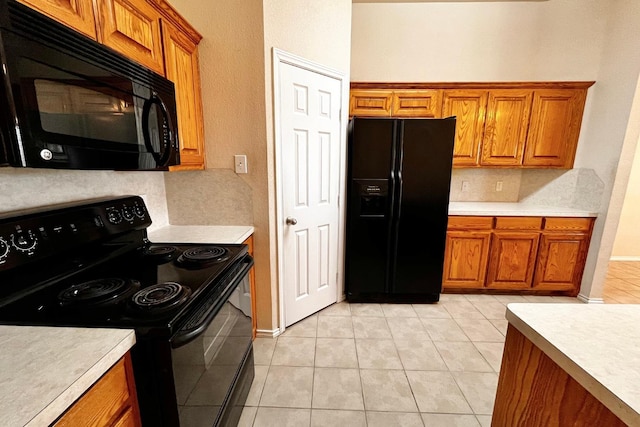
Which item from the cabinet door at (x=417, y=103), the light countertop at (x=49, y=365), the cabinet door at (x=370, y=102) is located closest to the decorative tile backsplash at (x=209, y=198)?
the light countertop at (x=49, y=365)

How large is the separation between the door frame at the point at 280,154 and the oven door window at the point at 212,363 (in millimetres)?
550

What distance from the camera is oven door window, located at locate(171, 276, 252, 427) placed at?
2.77ft

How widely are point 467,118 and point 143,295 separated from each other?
305 centimetres

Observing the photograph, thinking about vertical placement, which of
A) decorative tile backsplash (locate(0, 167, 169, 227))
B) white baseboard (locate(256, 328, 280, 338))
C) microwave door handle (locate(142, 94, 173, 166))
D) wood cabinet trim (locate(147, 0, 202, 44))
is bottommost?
white baseboard (locate(256, 328, 280, 338))

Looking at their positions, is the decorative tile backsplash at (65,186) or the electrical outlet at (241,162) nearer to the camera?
the decorative tile backsplash at (65,186)

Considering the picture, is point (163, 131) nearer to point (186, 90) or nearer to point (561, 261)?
point (186, 90)

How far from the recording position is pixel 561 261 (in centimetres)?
265

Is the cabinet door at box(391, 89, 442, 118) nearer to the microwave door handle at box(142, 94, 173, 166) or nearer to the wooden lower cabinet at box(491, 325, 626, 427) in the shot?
the microwave door handle at box(142, 94, 173, 166)

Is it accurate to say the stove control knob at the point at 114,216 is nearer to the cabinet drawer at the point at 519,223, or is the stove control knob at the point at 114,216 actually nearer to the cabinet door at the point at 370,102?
the cabinet door at the point at 370,102

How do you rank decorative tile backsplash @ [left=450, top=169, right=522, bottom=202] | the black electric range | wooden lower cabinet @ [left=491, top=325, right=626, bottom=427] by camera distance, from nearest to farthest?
wooden lower cabinet @ [left=491, top=325, right=626, bottom=427] → the black electric range → decorative tile backsplash @ [left=450, top=169, right=522, bottom=202]

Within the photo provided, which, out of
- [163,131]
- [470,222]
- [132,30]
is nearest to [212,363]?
[163,131]

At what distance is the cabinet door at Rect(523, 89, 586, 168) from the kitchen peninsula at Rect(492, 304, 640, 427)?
2488 millimetres

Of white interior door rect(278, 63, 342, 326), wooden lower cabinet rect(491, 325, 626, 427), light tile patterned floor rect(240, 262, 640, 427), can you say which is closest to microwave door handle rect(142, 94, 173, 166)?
white interior door rect(278, 63, 342, 326)

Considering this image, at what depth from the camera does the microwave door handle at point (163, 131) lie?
3.70 feet
